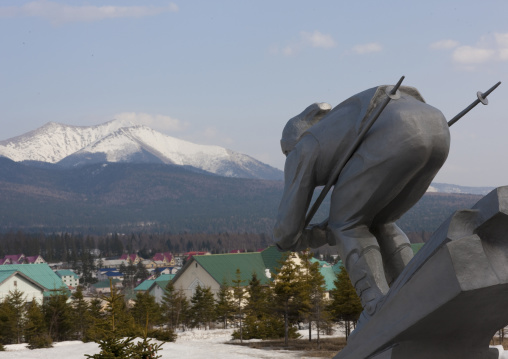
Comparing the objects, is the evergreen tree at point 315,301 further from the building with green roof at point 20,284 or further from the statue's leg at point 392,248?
the building with green roof at point 20,284

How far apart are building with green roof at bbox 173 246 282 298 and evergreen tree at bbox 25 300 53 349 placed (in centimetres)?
2199

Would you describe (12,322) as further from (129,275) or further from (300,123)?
(129,275)

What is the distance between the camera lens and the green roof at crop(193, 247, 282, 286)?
54.7 meters

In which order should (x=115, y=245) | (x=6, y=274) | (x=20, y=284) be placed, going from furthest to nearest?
1. (x=115, y=245)
2. (x=20, y=284)
3. (x=6, y=274)

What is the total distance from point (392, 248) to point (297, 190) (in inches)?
32.8

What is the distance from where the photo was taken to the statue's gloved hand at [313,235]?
4.93m

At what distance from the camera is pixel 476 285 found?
351 centimetres

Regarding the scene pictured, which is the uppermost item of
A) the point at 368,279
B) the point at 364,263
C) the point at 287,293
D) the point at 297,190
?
the point at 297,190

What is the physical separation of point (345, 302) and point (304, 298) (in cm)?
172

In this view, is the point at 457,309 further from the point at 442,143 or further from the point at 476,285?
the point at 442,143

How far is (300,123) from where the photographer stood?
16.5ft

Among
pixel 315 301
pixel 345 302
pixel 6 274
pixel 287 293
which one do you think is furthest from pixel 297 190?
pixel 6 274

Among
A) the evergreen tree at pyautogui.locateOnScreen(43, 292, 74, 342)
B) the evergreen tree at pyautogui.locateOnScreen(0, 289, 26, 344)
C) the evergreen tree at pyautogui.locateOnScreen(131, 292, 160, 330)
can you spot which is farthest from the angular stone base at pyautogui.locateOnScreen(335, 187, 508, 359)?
the evergreen tree at pyautogui.locateOnScreen(131, 292, 160, 330)

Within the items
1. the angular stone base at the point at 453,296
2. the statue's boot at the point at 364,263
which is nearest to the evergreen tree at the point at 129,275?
the statue's boot at the point at 364,263
